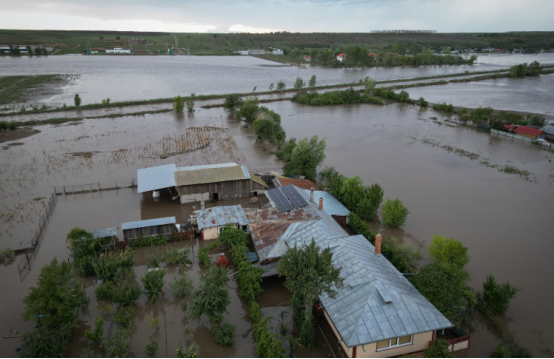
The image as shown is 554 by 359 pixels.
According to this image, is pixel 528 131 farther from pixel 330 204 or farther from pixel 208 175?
pixel 208 175

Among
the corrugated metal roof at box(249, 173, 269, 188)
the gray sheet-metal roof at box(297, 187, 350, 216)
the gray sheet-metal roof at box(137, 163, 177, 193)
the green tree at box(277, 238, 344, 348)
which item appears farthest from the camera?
the corrugated metal roof at box(249, 173, 269, 188)

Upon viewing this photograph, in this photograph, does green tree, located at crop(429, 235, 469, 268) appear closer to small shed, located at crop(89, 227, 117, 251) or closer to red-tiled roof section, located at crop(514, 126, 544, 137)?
small shed, located at crop(89, 227, 117, 251)

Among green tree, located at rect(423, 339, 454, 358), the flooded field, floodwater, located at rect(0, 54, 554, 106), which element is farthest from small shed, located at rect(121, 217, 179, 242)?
floodwater, located at rect(0, 54, 554, 106)

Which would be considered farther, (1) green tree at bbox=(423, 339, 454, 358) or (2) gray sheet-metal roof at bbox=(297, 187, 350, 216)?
(2) gray sheet-metal roof at bbox=(297, 187, 350, 216)

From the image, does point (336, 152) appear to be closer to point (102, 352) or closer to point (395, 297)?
point (395, 297)

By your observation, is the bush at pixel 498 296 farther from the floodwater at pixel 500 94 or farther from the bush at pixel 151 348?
the floodwater at pixel 500 94

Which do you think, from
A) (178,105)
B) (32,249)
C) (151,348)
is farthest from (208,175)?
(178,105)
